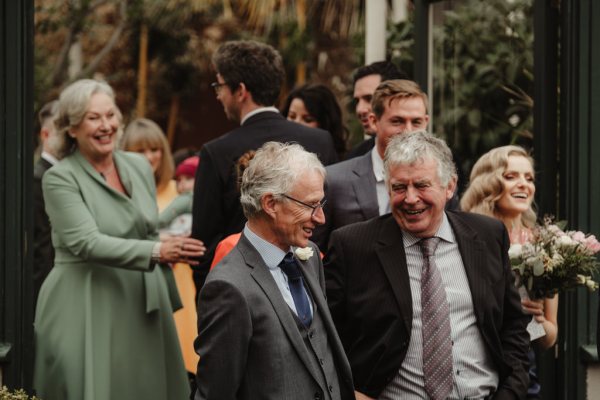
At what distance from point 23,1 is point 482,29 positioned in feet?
12.8

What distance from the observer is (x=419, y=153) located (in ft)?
16.1

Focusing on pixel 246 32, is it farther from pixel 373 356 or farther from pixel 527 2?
pixel 373 356

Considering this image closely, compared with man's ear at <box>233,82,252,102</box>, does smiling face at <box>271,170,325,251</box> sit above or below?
below

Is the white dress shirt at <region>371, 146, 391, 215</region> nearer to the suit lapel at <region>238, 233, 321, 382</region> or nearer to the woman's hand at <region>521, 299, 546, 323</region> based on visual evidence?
the woman's hand at <region>521, 299, 546, 323</region>

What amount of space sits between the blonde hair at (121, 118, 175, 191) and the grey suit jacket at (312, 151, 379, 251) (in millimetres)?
3831

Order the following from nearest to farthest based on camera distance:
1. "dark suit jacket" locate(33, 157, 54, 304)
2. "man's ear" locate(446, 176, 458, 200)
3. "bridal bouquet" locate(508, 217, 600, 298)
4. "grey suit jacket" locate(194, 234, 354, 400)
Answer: "grey suit jacket" locate(194, 234, 354, 400), "man's ear" locate(446, 176, 458, 200), "bridal bouquet" locate(508, 217, 600, 298), "dark suit jacket" locate(33, 157, 54, 304)

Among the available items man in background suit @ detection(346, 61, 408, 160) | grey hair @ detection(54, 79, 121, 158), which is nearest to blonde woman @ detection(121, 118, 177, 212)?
man in background suit @ detection(346, 61, 408, 160)

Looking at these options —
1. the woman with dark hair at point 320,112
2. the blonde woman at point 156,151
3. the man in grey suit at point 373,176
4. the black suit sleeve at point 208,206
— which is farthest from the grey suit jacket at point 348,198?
the blonde woman at point 156,151

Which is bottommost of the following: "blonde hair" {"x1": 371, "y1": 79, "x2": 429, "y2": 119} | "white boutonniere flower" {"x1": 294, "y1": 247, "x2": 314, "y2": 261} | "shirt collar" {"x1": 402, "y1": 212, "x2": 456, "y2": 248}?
"white boutonniere flower" {"x1": 294, "y1": 247, "x2": 314, "y2": 261}

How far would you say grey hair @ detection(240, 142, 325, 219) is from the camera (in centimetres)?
440

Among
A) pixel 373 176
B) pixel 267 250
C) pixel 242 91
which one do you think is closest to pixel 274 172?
pixel 267 250

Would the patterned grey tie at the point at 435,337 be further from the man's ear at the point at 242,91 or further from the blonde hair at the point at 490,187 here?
the man's ear at the point at 242,91

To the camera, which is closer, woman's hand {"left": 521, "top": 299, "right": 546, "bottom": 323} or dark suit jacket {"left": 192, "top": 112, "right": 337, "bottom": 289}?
woman's hand {"left": 521, "top": 299, "right": 546, "bottom": 323}

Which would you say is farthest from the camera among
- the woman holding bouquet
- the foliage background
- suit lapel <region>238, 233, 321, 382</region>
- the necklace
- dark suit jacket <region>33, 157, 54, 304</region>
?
the foliage background
